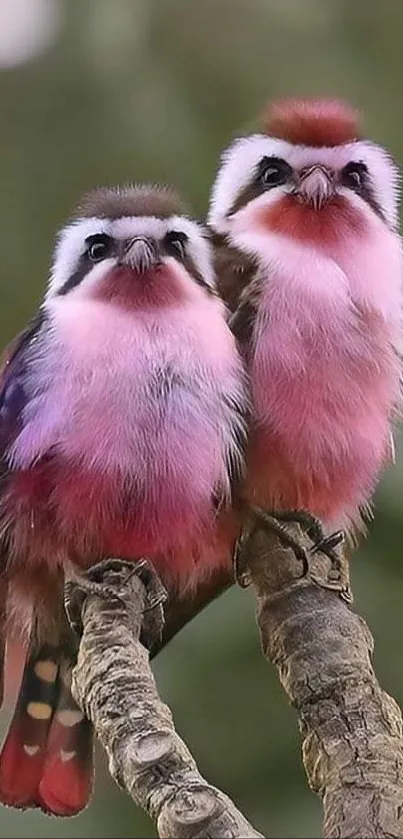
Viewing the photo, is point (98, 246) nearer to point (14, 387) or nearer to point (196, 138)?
point (14, 387)

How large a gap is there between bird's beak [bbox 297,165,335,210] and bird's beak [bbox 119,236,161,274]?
0.10 m

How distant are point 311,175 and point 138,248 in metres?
0.11

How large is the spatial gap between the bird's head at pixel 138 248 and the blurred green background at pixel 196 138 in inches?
16.9

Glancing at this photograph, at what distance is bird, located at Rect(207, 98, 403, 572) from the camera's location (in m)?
0.72

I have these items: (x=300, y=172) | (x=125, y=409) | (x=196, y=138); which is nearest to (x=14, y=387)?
(x=125, y=409)

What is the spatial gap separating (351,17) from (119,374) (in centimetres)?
107

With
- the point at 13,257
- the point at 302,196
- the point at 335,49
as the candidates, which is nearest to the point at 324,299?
the point at 302,196

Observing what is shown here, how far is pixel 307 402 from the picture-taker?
713mm

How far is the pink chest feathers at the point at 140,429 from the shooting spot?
67 centimetres

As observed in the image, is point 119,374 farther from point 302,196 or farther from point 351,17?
point 351,17

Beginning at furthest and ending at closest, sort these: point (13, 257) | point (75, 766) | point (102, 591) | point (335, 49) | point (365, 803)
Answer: point (335, 49) → point (13, 257) → point (75, 766) → point (102, 591) → point (365, 803)

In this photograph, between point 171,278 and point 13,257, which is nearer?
point 171,278

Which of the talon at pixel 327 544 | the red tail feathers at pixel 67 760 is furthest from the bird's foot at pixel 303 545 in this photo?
the red tail feathers at pixel 67 760

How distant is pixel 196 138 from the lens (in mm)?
1471
